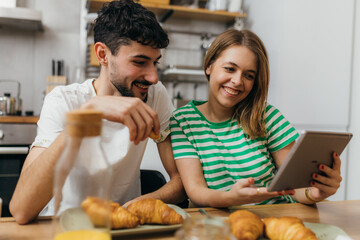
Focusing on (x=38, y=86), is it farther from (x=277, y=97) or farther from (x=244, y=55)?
(x=244, y=55)

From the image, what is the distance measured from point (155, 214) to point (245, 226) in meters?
0.20

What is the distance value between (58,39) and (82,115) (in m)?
2.72

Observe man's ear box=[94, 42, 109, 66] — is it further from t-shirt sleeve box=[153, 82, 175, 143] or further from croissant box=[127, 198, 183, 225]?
croissant box=[127, 198, 183, 225]

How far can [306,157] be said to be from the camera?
0.88 metres

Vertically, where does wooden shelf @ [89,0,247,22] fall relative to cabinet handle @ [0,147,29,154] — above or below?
above

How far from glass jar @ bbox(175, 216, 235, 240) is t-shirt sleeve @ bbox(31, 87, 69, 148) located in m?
0.68

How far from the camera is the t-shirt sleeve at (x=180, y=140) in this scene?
4.20ft

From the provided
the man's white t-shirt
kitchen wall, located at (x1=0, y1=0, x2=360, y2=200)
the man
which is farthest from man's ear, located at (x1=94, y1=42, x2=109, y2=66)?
kitchen wall, located at (x1=0, y1=0, x2=360, y2=200)

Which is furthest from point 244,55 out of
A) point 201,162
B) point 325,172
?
point 325,172

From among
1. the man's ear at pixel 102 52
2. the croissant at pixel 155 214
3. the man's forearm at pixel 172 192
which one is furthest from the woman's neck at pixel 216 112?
the croissant at pixel 155 214

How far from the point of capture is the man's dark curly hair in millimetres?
1213

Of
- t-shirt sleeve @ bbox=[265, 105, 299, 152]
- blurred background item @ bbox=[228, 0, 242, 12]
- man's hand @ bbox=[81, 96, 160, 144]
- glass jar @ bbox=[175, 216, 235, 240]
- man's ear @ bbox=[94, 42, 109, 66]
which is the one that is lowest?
glass jar @ bbox=[175, 216, 235, 240]

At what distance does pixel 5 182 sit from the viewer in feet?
7.39

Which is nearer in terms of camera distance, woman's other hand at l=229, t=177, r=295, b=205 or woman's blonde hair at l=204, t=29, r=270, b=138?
woman's other hand at l=229, t=177, r=295, b=205
